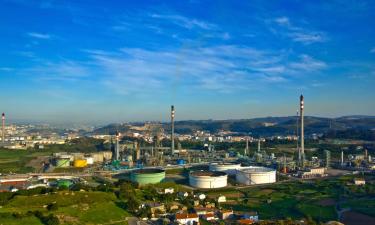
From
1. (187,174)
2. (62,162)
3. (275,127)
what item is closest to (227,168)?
(187,174)

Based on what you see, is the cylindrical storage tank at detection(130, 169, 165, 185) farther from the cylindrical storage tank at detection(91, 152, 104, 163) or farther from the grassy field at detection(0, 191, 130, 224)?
the cylindrical storage tank at detection(91, 152, 104, 163)

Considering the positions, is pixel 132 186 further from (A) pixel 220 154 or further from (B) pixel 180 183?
(A) pixel 220 154

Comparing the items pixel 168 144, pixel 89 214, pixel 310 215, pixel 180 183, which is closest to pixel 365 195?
pixel 310 215

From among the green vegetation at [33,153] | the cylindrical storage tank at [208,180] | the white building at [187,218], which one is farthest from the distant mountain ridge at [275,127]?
the white building at [187,218]

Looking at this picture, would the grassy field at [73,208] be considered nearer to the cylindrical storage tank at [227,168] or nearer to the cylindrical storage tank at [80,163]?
the cylindrical storage tank at [227,168]

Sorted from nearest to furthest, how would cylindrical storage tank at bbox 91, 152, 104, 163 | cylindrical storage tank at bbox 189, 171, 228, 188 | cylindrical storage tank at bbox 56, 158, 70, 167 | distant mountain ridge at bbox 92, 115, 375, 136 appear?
cylindrical storage tank at bbox 189, 171, 228, 188
cylindrical storage tank at bbox 56, 158, 70, 167
cylindrical storage tank at bbox 91, 152, 104, 163
distant mountain ridge at bbox 92, 115, 375, 136

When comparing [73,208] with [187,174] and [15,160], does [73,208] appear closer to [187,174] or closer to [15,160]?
[187,174]

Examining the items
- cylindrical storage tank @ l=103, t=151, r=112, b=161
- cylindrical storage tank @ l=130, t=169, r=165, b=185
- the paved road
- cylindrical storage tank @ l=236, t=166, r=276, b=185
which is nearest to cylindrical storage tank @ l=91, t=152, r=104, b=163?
cylindrical storage tank @ l=103, t=151, r=112, b=161
